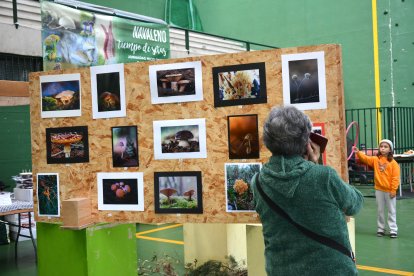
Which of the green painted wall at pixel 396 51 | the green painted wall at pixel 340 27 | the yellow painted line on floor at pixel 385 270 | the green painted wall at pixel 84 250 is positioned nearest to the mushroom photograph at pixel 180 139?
the green painted wall at pixel 84 250

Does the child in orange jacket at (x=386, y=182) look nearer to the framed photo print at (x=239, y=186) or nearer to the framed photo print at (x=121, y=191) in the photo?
the framed photo print at (x=239, y=186)

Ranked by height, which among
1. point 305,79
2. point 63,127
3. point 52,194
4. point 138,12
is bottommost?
point 52,194

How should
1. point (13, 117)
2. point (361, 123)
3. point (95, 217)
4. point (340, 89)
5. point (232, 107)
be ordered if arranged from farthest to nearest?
point (361, 123) < point (13, 117) < point (95, 217) < point (232, 107) < point (340, 89)

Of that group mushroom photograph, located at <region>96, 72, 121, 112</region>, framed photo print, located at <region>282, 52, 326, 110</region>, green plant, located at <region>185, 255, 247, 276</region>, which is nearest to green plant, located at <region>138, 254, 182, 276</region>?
green plant, located at <region>185, 255, 247, 276</region>

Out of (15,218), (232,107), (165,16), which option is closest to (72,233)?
(232,107)

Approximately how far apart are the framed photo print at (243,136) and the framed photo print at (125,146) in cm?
73

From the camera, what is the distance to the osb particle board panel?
284cm

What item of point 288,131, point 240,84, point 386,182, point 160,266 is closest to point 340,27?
point 386,182

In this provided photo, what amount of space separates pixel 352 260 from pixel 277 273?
327 mm

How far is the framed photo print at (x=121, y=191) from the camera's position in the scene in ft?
10.7

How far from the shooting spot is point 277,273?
76.0 inches

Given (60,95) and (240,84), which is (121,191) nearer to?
(60,95)

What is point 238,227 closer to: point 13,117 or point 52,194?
point 52,194

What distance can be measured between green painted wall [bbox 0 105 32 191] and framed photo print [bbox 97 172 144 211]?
6172 millimetres
